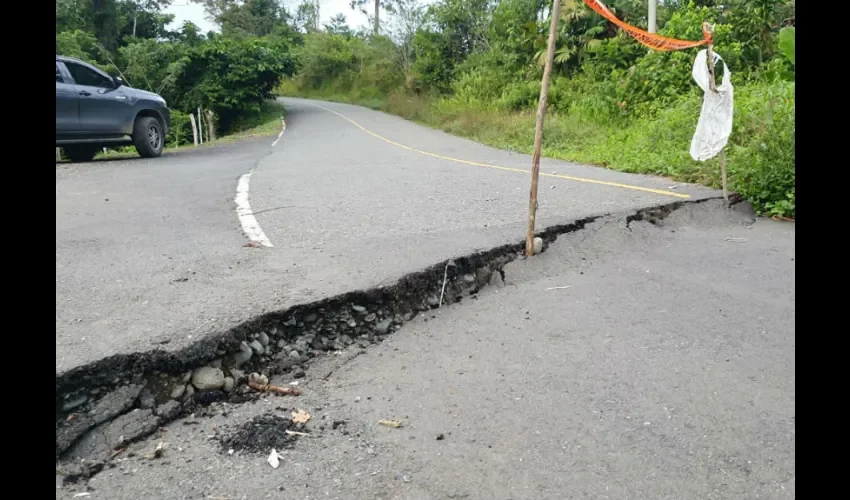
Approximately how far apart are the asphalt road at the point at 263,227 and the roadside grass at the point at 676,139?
0.55 metres

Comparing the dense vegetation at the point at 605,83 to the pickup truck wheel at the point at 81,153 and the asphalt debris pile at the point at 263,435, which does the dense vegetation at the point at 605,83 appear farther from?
the pickup truck wheel at the point at 81,153

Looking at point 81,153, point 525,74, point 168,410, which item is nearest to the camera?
point 168,410

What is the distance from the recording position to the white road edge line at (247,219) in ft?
18.4

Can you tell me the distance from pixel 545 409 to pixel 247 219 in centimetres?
445

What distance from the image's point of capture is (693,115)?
1188cm

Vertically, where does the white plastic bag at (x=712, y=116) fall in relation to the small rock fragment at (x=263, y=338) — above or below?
above

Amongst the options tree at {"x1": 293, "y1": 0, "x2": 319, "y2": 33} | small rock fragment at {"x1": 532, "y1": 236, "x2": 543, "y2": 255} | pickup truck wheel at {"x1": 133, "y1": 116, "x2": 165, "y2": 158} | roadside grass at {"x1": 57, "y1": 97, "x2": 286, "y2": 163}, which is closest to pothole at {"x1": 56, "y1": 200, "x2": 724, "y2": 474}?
small rock fragment at {"x1": 532, "y1": 236, "x2": 543, "y2": 255}

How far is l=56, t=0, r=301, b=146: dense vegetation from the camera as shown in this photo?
88.4ft

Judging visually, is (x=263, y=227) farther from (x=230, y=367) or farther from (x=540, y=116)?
(x=230, y=367)

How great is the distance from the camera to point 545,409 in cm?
300

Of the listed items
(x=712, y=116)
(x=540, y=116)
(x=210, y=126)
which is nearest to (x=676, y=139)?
(x=712, y=116)

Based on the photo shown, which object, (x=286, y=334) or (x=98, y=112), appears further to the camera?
(x=98, y=112)

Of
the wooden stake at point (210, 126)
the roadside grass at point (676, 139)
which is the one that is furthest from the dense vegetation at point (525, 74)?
the wooden stake at point (210, 126)
